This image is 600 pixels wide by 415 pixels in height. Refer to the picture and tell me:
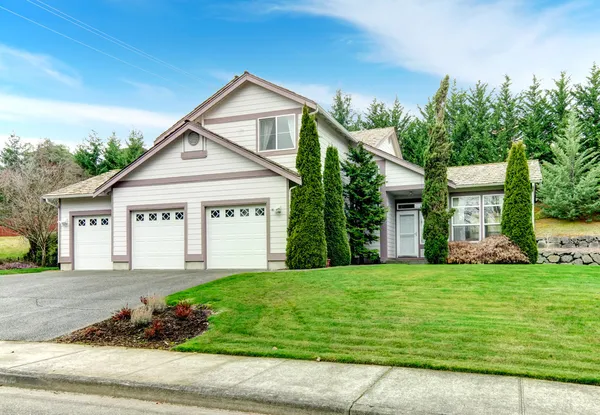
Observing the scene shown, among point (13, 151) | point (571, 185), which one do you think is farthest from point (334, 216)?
point (13, 151)

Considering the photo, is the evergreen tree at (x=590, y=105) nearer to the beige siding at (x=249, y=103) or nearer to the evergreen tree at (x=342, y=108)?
the evergreen tree at (x=342, y=108)

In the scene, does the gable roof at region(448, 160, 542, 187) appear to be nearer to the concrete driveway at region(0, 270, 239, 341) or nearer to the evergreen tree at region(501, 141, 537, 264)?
the evergreen tree at region(501, 141, 537, 264)

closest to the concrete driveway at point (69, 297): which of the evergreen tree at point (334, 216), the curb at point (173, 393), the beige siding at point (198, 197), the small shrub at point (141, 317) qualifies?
the small shrub at point (141, 317)

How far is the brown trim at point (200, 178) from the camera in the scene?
51.4 ft

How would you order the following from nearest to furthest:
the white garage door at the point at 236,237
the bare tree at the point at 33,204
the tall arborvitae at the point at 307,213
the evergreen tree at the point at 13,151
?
the tall arborvitae at the point at 307,213
the white garage door at the point at 236,237
the bare tree at the point at 33,204
the evergreen tree at the point at 13,151

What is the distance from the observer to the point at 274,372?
591 centimetres

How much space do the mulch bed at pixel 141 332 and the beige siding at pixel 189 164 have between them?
305 inches

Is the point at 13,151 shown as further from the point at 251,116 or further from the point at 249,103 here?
the point at 251,116

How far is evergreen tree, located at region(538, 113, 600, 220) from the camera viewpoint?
23234 millimetres

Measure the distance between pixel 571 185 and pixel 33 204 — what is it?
28.3 m

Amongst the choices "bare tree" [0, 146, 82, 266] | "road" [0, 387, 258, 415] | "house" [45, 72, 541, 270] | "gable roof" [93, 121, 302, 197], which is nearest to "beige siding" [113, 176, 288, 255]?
"house" [45, 72, 541, 270]

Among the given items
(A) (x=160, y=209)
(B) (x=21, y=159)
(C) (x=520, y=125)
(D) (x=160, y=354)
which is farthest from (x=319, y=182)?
(B) (x=21, y=159)

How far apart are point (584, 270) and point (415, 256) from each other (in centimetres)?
880

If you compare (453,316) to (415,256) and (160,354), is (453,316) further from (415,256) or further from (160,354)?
(415,256)
